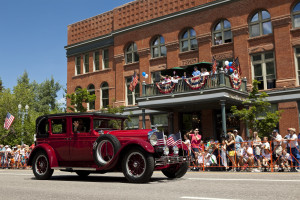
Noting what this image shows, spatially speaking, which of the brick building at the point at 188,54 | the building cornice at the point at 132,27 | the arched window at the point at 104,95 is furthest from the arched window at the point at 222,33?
the arched window at the point at 104,95

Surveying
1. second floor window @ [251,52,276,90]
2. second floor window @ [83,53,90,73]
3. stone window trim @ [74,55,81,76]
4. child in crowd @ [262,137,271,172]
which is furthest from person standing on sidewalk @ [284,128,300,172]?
stone window trim @ [74,55,81,76]

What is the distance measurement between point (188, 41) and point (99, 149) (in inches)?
728

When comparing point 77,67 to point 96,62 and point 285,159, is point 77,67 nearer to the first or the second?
point 96,62

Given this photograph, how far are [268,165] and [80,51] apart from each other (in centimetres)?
2478

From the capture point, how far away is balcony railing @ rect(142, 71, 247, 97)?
19.4 metres

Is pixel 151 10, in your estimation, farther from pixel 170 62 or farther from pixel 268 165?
pixel 268 165

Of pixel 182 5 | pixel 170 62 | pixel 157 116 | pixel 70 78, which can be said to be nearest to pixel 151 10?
pixel 182 5

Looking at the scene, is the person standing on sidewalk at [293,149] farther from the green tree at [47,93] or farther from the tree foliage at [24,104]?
the green tree at [47,93]

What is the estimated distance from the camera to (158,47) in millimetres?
28156

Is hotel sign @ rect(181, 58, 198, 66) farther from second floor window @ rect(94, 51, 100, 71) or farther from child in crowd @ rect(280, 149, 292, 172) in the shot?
child in crowd @ rect(280, 149, 292, 172)

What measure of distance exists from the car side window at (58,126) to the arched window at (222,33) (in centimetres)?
1698

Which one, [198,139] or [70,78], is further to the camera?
[70,78]

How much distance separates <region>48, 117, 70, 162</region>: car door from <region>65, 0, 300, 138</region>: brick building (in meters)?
10.8

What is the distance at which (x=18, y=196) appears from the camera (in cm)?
686
